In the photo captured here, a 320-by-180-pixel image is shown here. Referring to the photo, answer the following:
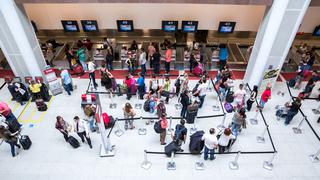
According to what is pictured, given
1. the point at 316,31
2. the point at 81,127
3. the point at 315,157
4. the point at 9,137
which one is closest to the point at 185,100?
the point at 81,127

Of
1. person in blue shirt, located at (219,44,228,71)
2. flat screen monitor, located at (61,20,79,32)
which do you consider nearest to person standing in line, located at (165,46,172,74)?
person in blue shirt, located at (219,44,228,71)

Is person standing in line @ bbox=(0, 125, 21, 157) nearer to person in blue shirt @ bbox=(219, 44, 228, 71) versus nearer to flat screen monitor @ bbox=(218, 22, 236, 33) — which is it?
person in blue shirt @ bbox=(219, 44, 228, 71)

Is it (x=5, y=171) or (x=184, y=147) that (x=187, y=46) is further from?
(x=5, y=171)

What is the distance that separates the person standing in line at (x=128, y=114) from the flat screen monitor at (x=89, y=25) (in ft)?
20.9

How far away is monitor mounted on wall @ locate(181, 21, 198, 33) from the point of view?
1332 cm

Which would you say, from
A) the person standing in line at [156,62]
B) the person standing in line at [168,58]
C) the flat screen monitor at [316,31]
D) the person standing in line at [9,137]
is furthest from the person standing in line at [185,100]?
the flat screen monitor at [316,31]

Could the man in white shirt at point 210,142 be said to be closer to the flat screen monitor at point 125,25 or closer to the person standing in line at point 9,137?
the person standing in line at point 9,137

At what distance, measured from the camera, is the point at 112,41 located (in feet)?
46.7

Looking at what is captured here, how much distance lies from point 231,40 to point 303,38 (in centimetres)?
432

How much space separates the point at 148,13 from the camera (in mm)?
13625

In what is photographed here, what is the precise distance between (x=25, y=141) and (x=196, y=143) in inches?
244

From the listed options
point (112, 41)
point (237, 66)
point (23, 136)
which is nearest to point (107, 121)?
point (23, 136)

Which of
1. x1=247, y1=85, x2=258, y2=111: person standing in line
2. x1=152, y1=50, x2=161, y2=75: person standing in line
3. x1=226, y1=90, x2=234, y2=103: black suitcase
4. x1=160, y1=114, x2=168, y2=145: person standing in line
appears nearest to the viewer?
x1=160, y1=114, x2=168, y2=145: person standing in line

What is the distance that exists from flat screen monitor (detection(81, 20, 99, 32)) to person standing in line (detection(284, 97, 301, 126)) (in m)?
10.3
